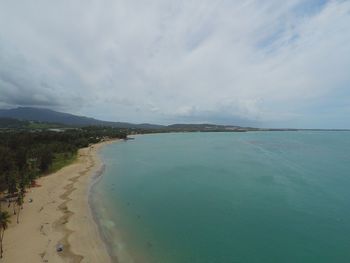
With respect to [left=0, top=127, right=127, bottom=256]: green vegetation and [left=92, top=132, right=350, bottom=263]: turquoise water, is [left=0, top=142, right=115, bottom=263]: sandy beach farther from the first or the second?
[left=92, top=132, right=350, bottom=263]: turquoise water

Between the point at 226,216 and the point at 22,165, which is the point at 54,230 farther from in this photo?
the point at 22,165

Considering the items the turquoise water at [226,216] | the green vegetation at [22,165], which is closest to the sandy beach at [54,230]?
the green vegetation at [22,165]

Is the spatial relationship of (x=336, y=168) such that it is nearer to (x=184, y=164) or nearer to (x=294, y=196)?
(x=294, y=196)

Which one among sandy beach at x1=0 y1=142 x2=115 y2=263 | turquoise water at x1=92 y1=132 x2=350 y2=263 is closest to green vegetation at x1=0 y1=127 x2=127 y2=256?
sandy beach at x1=0 y1=142 x2=115 y2=263

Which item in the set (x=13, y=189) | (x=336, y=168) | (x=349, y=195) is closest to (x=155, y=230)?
(x=13, y=189)

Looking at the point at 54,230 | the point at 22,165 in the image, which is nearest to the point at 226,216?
the point at 54,230

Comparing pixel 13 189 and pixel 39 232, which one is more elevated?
pixel 13 189

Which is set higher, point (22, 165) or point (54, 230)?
point (22, 165)

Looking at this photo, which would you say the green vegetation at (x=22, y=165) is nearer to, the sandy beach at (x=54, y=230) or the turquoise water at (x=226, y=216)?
→ the sandy beach at (x=54, y=230)
